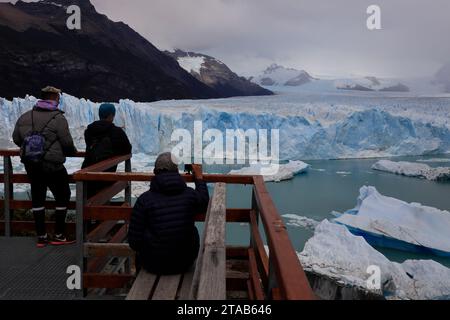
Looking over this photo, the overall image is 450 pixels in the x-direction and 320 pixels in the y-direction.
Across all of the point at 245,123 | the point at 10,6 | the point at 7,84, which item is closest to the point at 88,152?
the point at 245,123

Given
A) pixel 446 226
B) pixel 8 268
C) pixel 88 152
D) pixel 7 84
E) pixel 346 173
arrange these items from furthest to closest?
pixel 7 84 < pixel 346 173 < pixel 446 226 < pixel 88 152 < pixel 8 268

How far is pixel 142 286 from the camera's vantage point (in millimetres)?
2061

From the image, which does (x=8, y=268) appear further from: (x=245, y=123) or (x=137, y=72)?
(x=137, y=72)

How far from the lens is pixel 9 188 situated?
359 centimetres

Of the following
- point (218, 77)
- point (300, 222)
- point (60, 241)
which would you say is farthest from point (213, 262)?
point (218, 77)

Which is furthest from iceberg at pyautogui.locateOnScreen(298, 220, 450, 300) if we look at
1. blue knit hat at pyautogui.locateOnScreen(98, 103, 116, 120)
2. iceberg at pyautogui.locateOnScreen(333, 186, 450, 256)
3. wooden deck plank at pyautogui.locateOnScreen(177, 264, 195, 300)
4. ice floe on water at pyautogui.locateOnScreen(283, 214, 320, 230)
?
wooden deck plank at pyautogui.locateOnScreen(177, 264, 195, 300)

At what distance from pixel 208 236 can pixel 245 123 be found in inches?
882

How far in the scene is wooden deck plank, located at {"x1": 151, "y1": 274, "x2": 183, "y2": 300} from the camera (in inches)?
77.6

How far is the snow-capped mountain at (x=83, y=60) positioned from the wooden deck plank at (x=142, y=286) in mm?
44431

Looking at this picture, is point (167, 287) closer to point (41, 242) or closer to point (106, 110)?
point (106, 110)

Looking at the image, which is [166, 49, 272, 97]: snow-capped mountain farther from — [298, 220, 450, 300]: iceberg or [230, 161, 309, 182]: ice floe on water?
[298, 220, 450, 300]: iceberg

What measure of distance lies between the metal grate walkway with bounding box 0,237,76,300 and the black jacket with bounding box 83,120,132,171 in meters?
0.68

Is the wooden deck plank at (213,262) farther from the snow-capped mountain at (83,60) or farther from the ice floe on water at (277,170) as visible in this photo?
the snow-capped mountain at (83,60)

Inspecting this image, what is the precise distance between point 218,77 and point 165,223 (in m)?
50.5
